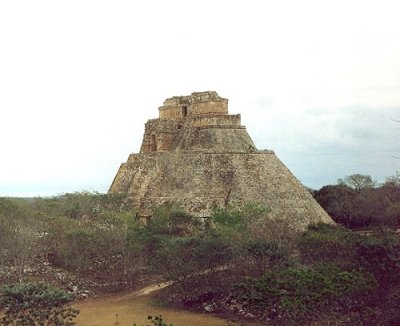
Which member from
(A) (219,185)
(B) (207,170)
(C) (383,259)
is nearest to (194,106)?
(B) (207,170)

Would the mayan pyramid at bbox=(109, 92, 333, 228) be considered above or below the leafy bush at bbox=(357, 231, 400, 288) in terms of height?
above

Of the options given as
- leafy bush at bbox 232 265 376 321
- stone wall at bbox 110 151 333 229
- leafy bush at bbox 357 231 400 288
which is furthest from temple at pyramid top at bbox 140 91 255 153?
leafy bush at bbox 232 265 376 321

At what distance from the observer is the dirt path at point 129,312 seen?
636 inches

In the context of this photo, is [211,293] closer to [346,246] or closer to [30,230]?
[346,246]

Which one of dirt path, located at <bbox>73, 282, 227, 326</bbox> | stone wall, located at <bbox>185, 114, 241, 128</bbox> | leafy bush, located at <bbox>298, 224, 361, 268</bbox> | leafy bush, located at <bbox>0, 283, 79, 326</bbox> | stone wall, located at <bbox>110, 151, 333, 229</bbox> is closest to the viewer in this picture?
leafy bush, located at <bbox>0, 283, 79, 326</bbox>

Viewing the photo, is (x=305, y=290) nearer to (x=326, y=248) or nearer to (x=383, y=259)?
(x=383, y=259)

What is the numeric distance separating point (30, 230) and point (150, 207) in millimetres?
7843

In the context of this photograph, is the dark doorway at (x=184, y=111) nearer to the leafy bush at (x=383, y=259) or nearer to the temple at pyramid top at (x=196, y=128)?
the temple at pyramid top at (x=196, y=128)

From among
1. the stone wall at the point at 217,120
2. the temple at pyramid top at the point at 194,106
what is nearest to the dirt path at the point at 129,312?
the stone wall at the point at 217,120

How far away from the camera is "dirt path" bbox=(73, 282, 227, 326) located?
53.0 ft

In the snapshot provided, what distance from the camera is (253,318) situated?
52.5 ft

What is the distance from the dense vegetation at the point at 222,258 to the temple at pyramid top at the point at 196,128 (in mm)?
5432

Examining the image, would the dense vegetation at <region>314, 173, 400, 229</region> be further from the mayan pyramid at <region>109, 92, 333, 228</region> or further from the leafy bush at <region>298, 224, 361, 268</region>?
the leafy bush at <region>298, 224, 361, 268</region>

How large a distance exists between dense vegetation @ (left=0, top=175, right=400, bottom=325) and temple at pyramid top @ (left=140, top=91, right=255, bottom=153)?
214 inches
